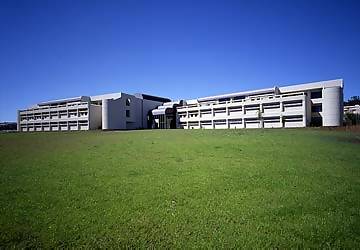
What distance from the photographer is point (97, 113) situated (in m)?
68.8

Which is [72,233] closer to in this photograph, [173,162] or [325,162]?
[173,162]

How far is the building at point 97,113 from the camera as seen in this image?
6481 cm

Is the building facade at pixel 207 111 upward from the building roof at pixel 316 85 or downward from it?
downward

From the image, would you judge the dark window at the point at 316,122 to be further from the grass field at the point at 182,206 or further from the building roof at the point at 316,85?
the grass field at the point at 182,206

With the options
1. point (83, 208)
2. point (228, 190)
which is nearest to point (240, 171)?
point (228, 190)

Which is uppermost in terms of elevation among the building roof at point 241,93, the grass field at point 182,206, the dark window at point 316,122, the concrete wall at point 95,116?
the building roof at point 241,93

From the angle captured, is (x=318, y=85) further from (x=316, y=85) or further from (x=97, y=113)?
(x=97, y=113)

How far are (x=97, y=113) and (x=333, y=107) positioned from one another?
5447cm

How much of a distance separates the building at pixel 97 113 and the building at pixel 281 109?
18.7 meters

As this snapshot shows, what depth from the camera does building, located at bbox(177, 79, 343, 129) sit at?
44.2 m

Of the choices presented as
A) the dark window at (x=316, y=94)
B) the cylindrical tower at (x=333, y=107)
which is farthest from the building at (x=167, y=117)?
the cylindrical tower at (x=333, y=107)

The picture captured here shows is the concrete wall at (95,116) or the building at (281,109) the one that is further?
the concrete wall at (95,116)

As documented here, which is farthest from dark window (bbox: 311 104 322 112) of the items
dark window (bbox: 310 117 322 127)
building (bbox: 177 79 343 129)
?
dark window (bbox: 310 117 322 127)

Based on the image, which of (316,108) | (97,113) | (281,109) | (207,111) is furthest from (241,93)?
(97,113)
